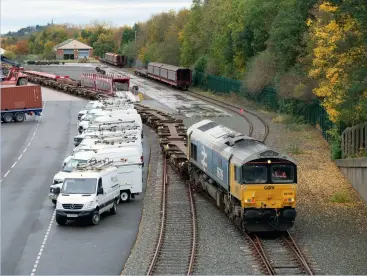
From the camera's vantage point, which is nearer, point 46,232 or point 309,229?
point 309,229

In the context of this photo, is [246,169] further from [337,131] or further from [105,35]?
[105,35]

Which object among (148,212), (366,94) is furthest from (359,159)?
(148,212)

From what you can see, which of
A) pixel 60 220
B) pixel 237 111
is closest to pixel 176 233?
pixel 60 220

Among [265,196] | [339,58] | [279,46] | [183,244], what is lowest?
[183,244]

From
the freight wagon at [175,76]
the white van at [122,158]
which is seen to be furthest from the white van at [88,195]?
the freight wagon at [175,76]

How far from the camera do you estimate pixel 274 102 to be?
64.4 metres

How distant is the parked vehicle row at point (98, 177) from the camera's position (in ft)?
86.9

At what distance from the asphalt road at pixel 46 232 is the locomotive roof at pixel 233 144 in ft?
13.4

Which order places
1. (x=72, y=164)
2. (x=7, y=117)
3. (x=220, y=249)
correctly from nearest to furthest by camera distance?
(x=220, y=249)
(x=72, y=164)
(x=7, y=117)

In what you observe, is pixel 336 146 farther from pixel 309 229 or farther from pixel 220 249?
pixel 220 249

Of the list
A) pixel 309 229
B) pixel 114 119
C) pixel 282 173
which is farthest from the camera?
pixel 114 119

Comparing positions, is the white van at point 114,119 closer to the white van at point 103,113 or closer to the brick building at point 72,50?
the white van at point 103,113

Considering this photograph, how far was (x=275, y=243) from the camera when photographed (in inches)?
933

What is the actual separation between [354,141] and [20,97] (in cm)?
3313
